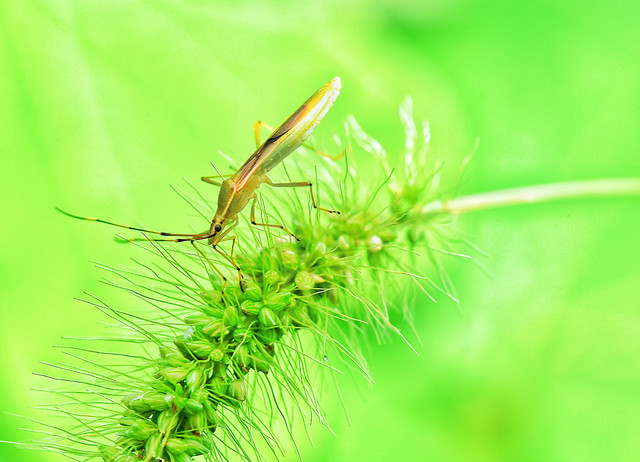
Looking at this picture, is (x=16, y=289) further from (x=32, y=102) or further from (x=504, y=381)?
(x=504, y=381)

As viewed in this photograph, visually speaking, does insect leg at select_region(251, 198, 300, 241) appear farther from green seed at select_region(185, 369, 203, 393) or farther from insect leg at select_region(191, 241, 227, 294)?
green seed at select_region(185, 369, 203, 393)

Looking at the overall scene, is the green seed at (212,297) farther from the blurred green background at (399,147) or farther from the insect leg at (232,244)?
the blurred green background at (399,147)

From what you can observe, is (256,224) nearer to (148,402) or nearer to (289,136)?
(289,136)

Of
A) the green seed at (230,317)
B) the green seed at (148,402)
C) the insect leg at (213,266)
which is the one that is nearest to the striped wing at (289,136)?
the insect leg at (213,266)

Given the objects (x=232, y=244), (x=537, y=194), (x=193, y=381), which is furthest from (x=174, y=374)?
(x=537, y=194)

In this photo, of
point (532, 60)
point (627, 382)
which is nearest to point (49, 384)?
point (627, 382)

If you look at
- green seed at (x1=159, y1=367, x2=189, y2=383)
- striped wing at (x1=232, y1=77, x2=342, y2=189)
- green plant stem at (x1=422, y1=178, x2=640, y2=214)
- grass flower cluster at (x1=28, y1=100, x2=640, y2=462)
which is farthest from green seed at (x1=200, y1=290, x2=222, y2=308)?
green plant stem at (x1=422, y1=178, x2=640, y2=214)
